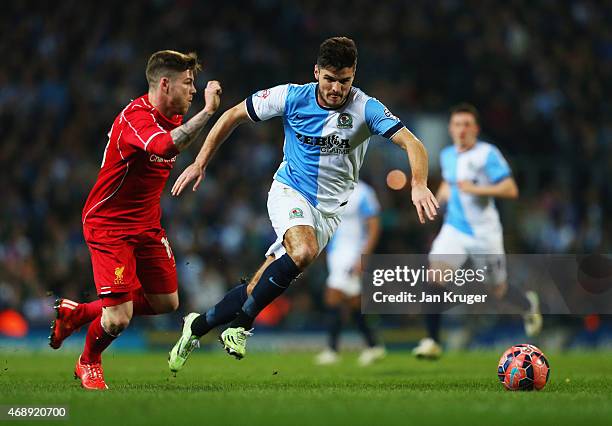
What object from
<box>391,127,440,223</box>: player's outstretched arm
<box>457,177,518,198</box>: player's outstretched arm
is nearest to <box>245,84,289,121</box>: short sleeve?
<box>391,127,440,223</box>: player's outstretched arm

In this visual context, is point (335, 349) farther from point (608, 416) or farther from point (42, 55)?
point (42, 55)

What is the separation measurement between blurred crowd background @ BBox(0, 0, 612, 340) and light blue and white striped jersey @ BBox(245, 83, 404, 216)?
327 inches

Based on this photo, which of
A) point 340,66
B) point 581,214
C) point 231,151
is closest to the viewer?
point 340,66

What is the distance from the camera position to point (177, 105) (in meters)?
7.97

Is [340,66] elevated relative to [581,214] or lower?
elevated

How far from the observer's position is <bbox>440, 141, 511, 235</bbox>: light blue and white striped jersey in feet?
38.7

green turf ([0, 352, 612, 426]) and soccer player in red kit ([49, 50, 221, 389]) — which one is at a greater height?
soccer player in red kit ([49, 50, 221, 389])

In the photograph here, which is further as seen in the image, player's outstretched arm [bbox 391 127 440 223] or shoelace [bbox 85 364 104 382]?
shoelace [bbox 85 364 104 382]

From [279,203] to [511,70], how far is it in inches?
521

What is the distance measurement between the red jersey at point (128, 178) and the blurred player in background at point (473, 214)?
455 centimetres

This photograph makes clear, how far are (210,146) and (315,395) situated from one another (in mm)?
2118

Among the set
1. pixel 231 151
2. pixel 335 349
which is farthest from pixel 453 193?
pixel 231 151

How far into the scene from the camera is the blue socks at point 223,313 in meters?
8.04

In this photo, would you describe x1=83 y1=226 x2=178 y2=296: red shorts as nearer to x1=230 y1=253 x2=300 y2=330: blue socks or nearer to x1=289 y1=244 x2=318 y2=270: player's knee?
x1=230 y1=253 x2=300 y2=330: blue socks
